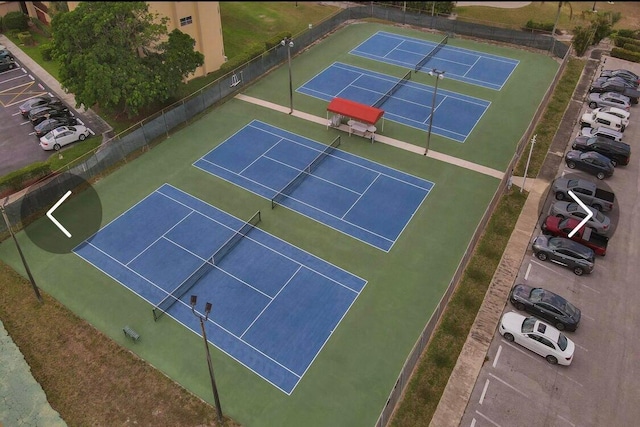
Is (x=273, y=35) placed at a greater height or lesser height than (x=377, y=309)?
greater

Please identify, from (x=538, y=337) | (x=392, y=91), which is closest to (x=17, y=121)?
(x=392, y=91)

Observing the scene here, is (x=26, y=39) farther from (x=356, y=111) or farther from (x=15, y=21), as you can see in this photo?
(x=356, y=111)

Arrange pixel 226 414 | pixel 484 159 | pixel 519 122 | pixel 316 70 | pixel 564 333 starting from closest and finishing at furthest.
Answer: pixel 226 414, pixel 564 333, pixel 484 159, pixel 519 122, pixel 316 70

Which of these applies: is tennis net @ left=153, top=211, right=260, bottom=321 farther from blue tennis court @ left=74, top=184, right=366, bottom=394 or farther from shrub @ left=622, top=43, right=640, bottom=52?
shrub @ left=622, top=43, right=640, bottom=52

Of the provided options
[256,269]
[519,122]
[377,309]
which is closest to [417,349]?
[377,309]

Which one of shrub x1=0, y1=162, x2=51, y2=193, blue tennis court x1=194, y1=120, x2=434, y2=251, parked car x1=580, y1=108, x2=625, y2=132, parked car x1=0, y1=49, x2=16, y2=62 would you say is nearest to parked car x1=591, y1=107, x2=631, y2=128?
parked car x1=580, y1=108, x2=625, y2=132

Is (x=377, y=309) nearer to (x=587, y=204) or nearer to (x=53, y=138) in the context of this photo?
(x=587, y=204)

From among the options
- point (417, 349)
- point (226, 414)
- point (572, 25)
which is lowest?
point (226, 414)

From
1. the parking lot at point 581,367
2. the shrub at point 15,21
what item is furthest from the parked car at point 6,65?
the parking lot at point 581,367
